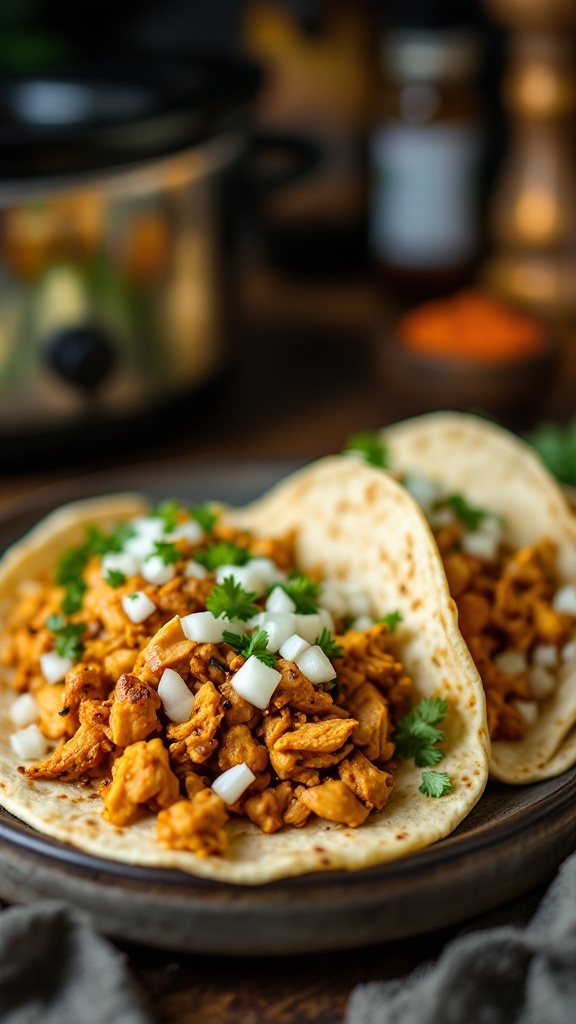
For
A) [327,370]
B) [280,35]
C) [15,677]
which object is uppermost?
[280,35]

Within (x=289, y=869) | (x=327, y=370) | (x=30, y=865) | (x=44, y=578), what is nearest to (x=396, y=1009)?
(x=289, y=869)

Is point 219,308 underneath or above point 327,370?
above

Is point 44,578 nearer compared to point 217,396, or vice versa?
point 44,578

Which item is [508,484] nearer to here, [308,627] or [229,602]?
[308,627]

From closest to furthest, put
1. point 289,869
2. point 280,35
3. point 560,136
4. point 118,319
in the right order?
point 289,869
point 118,319
point 560,136
point 280,35

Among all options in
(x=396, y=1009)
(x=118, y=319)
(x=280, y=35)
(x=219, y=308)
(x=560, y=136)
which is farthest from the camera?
(x=280, y=35)

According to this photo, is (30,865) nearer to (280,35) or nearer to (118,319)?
(118,319)
